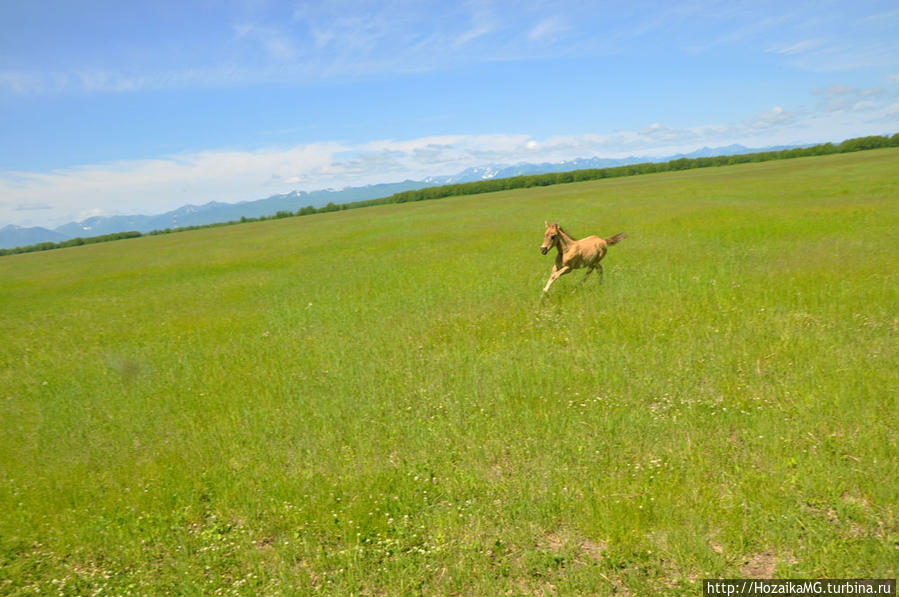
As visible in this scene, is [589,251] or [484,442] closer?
[484,442]

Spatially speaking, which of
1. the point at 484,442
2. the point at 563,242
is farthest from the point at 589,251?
the point at 484,442

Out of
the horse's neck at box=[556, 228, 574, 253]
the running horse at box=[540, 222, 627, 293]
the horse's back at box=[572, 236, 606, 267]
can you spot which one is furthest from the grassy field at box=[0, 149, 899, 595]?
the horse's neck at box=[556, 228, 574, 253]

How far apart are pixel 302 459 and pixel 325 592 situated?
2.68 metres

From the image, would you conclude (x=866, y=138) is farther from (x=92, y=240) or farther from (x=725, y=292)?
(x=92, y=240)

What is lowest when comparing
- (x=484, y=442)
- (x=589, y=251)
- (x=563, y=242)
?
(x=484, y=442)

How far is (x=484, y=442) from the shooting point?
7.00m

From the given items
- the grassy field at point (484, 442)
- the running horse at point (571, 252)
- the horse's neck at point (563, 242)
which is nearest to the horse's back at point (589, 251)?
the running horse at point (571, 252)

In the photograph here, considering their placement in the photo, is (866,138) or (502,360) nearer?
(502,360)

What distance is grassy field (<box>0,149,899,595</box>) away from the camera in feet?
16.0

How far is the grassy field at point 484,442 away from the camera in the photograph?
488 centimetres

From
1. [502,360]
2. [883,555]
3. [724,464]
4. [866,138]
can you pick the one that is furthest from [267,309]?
[866,138]

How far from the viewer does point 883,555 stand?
4.27 metres

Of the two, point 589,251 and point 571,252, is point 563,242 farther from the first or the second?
point 589,251

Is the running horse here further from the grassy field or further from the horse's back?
the grassy field
